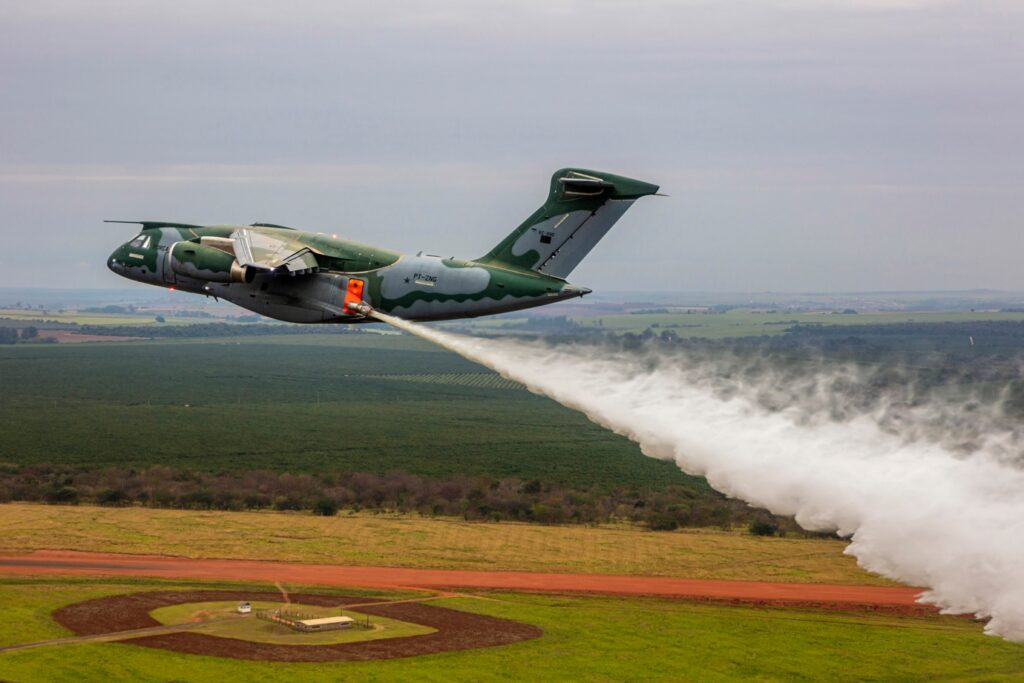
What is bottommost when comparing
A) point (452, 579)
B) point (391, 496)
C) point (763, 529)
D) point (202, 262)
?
point (452, 579)

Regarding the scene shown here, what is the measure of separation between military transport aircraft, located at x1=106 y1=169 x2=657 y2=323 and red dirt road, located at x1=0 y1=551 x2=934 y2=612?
4567cm

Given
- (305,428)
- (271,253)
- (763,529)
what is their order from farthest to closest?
(305,428)
(763,529)
(271,253)

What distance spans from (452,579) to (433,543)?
7.17 m

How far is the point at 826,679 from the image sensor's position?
2980 inches

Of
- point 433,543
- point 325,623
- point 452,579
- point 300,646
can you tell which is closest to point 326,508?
point 433,543

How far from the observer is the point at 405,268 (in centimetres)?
4684

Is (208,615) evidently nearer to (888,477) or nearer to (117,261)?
(117,261)

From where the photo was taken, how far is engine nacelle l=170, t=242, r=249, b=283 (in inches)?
1892

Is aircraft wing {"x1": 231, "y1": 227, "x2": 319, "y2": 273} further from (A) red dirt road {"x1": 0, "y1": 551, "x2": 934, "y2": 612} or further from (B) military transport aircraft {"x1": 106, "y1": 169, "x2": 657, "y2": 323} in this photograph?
(A) red dirt road {"x1": 0, "y1": 551, "x2": 934, "y2": 612}

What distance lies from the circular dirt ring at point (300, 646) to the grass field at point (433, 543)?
23.8 ft

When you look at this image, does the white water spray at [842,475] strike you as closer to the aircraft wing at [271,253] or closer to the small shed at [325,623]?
the aircraft wing at [271,253]

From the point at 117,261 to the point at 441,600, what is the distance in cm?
4232

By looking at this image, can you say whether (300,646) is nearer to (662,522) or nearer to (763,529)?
(662,522)

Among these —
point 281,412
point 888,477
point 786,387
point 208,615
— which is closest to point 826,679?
point 786,387
